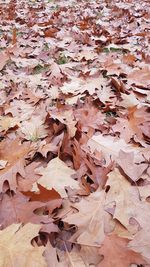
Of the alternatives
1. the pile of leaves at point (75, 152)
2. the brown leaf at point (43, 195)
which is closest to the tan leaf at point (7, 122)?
the pile of leaves at point (75, 152)

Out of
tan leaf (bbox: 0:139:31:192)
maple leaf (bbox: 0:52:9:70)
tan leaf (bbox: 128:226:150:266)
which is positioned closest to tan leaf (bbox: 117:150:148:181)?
tan leaf (bbox: 128:226:150:266)

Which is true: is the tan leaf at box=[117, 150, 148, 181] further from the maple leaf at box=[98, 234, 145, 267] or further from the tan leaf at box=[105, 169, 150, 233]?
the maple leaf at box=[98, 234, 145, 267]

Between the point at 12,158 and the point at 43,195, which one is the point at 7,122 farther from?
the point at 43,195

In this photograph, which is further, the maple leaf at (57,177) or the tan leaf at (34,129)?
the tan leaf at (34,129)

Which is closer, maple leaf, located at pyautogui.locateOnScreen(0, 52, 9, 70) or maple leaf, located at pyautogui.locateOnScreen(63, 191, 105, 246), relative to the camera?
maple leaf, located at pyautogui.locateOnScreen(63, 191, 105, 246)

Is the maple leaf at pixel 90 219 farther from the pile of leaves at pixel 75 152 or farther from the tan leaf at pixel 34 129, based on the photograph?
the tan leaf at pixel 34 129

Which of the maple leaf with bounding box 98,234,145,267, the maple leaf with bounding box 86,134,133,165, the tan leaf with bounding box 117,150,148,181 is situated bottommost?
the maple leaf with bounding box 86,134,133,165
